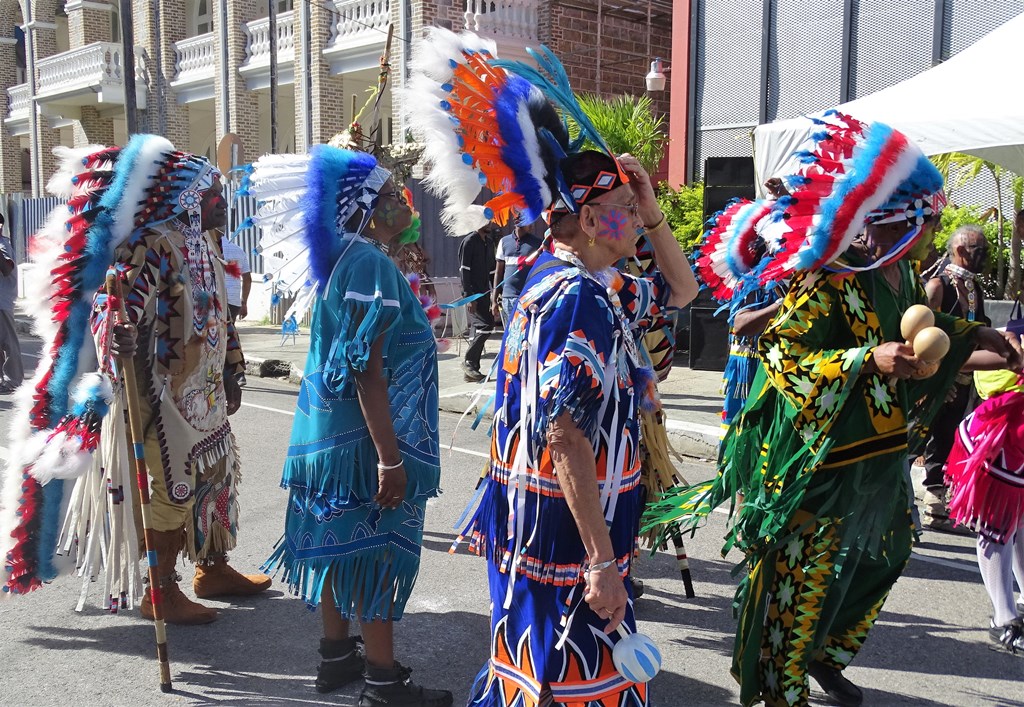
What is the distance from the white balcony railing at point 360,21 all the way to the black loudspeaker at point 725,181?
8.95 meters

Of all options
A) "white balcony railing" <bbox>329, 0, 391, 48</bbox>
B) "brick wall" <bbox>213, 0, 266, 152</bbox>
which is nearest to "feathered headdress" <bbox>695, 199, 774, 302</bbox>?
"white balcony railing" <bbox>329, 0, 391, 48</bbox>

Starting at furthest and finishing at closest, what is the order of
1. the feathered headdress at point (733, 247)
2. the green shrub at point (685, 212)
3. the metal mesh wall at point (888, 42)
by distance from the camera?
the green shrub at point (685, 212), the metal mesh wall at point (888, 42), the feathered headdress at point (733, 247)

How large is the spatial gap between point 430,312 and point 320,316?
3.17ft

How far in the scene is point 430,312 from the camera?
14.4 ft

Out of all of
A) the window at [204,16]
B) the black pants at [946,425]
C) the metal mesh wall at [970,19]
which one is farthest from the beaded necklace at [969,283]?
the window at [204,16]

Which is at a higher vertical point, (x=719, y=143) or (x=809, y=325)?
(x=719, y=143)

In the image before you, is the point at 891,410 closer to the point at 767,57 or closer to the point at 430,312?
the point at 430,312

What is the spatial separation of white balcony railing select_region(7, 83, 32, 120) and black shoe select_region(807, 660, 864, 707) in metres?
29.7

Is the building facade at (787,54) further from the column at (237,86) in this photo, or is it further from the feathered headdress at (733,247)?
the column at (237,86)

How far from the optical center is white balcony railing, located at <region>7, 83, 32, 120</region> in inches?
1125

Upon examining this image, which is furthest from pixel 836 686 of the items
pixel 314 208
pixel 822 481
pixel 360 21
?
pixel 360 21

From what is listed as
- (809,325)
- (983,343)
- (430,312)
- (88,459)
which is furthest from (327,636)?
(983,343)

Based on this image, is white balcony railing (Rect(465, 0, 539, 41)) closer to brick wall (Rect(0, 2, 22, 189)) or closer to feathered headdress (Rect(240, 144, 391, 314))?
feathered headdress (Rect(240, 144, 391, 314))

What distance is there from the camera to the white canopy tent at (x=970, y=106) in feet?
20.4
